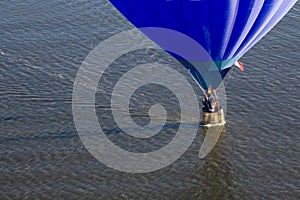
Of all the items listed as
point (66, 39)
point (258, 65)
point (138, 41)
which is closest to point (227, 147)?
point (258, 65)

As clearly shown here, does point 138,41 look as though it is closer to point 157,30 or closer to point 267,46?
point 267,46

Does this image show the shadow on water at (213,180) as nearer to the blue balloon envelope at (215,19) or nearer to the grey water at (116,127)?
the grey water at (116,127)

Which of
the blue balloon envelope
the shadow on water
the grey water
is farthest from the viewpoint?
the grey water

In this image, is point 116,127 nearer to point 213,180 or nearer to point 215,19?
point 213,180

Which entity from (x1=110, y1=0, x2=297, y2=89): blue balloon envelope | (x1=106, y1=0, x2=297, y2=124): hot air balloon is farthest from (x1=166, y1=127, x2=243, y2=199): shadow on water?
(x1=110, y1=0, x2=297, y2=89): blue balloon envelope

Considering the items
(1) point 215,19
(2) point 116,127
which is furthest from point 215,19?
(2) point 116,127

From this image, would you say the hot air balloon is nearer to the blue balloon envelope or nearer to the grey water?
the blue balloon envelope
